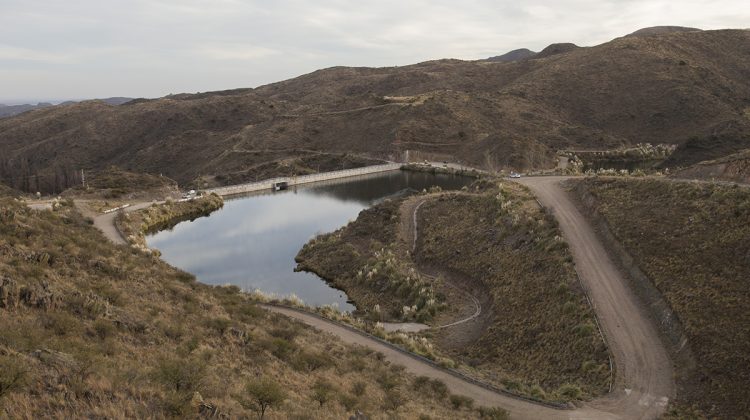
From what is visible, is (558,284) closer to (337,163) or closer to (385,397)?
(385,397)

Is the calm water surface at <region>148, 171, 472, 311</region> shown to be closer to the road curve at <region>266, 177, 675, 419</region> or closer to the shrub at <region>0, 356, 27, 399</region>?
the road curve at <region>266, 177, 675, 419</region>

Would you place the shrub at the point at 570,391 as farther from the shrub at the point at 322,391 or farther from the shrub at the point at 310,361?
the shrub at the point at 322,391

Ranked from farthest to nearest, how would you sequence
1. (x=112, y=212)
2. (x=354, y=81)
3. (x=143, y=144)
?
(x=354, y=81) < (x=143, y=144) < (x=112, y=212)

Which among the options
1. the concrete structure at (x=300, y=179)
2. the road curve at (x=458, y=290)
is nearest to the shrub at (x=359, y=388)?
the road curve at (x=458, y=290)

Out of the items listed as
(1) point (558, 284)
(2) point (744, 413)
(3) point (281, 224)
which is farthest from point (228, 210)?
(2) point (744, 413)

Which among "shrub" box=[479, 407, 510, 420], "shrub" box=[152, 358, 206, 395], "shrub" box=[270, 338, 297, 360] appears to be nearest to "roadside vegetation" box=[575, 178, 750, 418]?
"shrub" box=[479, 407, 510, 420]

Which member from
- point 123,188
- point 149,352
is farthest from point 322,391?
point 123,188
